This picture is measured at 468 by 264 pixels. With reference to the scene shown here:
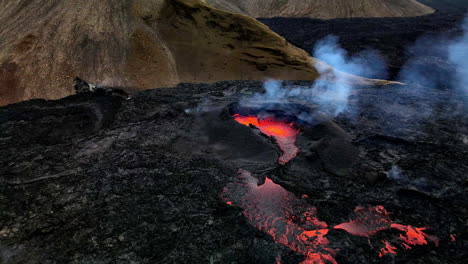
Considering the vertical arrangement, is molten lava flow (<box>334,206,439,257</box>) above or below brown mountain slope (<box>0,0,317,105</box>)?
below

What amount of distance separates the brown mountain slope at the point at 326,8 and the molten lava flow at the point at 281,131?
23.9 m

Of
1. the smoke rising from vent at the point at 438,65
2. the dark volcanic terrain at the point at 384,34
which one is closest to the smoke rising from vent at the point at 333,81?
the dark volcanic terrain at the point at 384,34

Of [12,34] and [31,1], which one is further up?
[31,1]

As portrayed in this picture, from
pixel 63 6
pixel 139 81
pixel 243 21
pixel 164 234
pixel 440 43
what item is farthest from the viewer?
pixel 440 43

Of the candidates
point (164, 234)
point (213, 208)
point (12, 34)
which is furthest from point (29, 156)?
point (12, 34)

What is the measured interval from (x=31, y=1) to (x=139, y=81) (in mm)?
7051

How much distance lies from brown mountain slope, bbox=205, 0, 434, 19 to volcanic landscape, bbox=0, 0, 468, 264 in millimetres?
21841

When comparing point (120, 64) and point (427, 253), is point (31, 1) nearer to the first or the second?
point (120, 64)

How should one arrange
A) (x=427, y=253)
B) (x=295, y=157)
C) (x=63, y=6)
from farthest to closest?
(x=63, y=6)
(x=295, y=157)
(x=427, y=253)

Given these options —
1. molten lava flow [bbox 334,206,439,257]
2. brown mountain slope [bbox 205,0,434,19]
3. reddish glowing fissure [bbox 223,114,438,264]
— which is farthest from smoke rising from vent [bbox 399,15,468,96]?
brown mountain slope [bbox 205,0,434,19]

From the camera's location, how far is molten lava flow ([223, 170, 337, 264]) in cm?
445

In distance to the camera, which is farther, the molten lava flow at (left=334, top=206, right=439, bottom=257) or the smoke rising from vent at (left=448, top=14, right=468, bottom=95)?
the smoke rising from vent at (left=448, top=14, right=468, bottom=95)

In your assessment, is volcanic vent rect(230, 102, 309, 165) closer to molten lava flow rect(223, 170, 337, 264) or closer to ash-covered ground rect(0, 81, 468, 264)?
ash-covered ground rect(0, 81, 468, 264)

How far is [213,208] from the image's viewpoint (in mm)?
5172
